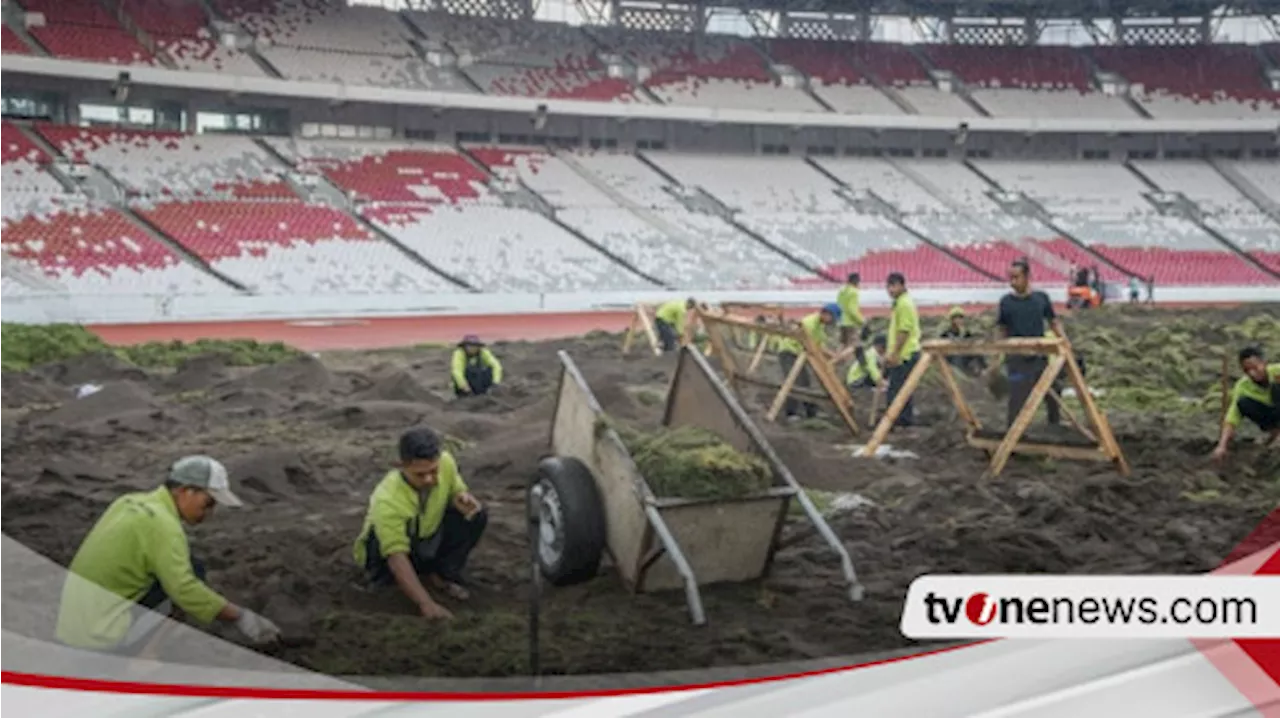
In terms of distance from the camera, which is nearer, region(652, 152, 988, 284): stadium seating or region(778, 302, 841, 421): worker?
region(778, 302, 841, 421): worker

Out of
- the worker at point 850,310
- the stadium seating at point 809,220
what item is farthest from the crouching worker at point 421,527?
the stadium seating at point 809,220

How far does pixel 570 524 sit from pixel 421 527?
498mm

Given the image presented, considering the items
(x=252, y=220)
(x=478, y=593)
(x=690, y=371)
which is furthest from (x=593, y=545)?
(x=252, y=220)

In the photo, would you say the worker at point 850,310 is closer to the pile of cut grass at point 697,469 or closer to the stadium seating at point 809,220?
the pile of cut grass at point 697,469

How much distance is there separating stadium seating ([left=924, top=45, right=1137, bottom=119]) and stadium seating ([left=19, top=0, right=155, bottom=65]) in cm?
2309

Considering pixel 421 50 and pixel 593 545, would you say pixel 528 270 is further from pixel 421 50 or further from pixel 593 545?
pixel 593 545

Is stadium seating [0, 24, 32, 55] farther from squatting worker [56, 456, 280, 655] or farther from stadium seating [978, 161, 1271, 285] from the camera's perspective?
stadium seating [978, 161, 1271, 285]

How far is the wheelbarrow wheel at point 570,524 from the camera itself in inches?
142

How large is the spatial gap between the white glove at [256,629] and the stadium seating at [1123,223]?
26.0m

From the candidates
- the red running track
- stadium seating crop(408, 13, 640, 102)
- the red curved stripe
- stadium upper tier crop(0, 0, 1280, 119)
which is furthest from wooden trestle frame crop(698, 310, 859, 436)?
stadium seating crop(408, 13, 640, 102)

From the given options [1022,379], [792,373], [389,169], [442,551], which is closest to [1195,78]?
[389,169]

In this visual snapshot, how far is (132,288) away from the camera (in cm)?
1513

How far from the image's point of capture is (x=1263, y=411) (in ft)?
17.5

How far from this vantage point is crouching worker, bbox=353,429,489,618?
3.46 meters
